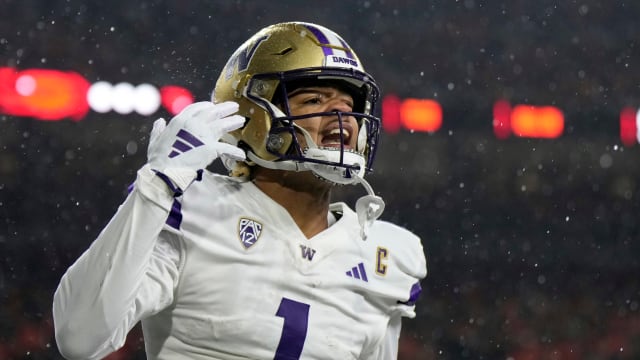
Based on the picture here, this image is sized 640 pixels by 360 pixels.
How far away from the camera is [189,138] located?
137 cm

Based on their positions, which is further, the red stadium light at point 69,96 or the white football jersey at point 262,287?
the red stadium light at point 69,96

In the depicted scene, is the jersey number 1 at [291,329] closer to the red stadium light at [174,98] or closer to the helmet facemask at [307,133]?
the helmet facemask at [307,133]

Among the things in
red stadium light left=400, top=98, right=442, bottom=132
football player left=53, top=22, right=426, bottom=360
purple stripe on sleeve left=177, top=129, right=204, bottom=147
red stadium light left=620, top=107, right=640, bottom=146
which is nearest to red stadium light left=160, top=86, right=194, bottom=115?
red stadium light left=400, top=98, right=442, bottom=132

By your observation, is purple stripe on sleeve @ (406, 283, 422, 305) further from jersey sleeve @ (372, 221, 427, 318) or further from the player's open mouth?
the player's open mouth

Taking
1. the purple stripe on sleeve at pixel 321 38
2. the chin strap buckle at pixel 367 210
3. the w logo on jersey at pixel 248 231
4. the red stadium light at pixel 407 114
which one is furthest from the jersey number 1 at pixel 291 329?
the red stadium light at pixel 407 114

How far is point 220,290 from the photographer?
60.0 inches

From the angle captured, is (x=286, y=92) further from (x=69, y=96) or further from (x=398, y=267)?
(x=69, y=96)

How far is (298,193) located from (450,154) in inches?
152

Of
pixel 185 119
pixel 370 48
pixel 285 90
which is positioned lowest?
pixel 185 119

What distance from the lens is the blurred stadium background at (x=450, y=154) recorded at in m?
4.54

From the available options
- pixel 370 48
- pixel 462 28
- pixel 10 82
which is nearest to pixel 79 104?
pixel 10 82

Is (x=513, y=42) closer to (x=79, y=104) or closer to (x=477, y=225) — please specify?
(x=477, y=225)

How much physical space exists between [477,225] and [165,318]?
3.98 metres

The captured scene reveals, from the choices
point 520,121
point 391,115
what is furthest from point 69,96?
point 520,121
